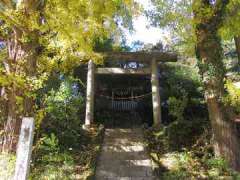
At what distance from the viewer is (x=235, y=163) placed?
774 cm

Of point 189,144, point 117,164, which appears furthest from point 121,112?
point 117,164

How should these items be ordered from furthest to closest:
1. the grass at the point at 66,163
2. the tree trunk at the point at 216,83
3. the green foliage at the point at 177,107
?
the green foliage at the point at 177,107, the tree trunk at the point at 216,83, the grass at the point at 66,163

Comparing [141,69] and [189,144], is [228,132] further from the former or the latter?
[141,69]

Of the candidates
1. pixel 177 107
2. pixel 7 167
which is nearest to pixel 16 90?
pixel 7 167

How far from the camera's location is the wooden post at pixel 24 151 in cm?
395

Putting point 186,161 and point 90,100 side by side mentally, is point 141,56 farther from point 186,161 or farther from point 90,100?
point 186,161

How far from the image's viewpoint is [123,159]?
27.7ft

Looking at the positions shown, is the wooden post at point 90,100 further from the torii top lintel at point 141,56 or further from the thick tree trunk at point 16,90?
the thick tree trunk at point 16,90

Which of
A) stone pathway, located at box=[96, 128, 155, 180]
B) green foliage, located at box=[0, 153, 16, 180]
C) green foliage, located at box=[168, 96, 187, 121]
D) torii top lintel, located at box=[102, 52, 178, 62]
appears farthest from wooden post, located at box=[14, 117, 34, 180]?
torii top lintel, located at box=[102, 52, 178, 62]

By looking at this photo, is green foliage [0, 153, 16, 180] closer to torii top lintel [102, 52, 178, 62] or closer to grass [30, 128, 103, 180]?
grass [30, 128, 103, 180]

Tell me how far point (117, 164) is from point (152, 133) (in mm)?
2545

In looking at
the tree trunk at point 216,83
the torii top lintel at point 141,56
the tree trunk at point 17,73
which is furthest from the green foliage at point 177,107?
the tree trunk at point 17,73

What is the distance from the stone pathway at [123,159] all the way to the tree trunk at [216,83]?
77.1 inches

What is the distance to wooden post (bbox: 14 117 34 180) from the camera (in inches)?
156
